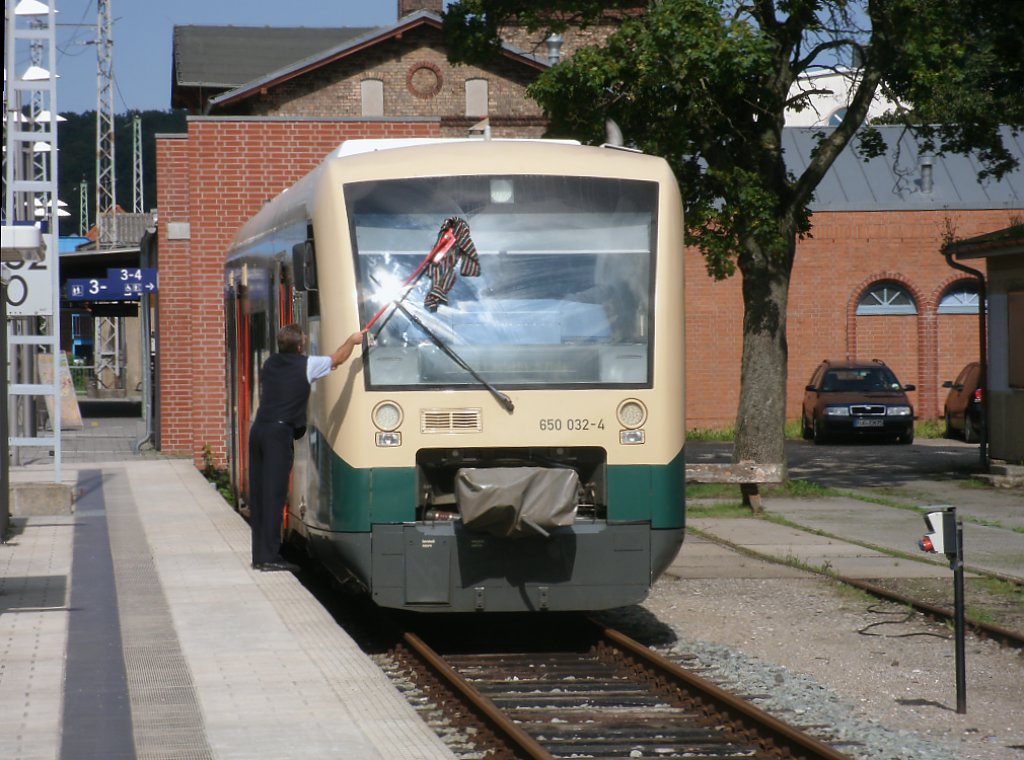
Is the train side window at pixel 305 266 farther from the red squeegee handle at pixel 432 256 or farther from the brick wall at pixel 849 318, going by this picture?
the brick wall at pixel 849 318

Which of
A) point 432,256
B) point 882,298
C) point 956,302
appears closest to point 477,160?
point 432,256

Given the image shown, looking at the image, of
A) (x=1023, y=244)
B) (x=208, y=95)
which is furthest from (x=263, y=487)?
(x=208, y=95)

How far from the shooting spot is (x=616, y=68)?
19.0m

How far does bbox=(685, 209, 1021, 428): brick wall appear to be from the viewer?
37.4 metres

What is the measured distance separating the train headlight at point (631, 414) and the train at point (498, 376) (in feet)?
0.04

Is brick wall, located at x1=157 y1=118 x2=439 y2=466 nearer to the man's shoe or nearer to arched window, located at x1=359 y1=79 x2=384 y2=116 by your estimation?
the man's shoe

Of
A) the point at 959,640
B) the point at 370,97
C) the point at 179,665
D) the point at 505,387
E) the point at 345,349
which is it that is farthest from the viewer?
the point at 370,97

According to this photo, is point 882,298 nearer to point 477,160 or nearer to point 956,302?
point 956,302

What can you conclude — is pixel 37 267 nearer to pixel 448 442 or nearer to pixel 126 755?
pixel 448 442

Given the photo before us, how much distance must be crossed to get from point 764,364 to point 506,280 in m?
12.7

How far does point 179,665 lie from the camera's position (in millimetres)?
7625

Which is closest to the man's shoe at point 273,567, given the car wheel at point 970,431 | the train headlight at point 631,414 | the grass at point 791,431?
the train headlight at point 631,414

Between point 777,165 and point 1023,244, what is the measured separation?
13.5 feet

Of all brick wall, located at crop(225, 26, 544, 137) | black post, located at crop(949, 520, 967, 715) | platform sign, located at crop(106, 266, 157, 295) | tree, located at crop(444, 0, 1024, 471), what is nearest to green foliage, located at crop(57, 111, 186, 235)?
brick wall, located at crop(225, 26, 544, 137)
